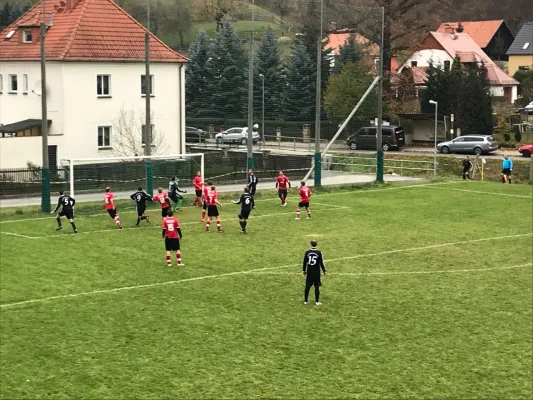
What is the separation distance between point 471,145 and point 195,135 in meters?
20.0

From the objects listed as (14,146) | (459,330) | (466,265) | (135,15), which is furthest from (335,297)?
(135,15)

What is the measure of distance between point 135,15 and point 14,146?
11.3 meters

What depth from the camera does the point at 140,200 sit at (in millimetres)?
34719

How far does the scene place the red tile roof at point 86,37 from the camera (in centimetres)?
5103

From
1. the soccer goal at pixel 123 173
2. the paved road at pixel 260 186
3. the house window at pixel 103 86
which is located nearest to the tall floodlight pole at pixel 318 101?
the paved road at pixel 260 186

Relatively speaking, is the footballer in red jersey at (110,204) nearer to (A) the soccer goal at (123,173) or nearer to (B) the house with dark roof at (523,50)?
(A) the soccer goal at (123,173)

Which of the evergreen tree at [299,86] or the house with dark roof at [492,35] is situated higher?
the house with dark roof at [492,35]

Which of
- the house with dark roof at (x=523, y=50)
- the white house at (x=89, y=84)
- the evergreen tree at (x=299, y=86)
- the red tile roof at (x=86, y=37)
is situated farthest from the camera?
the house with dark roof at (x=523, y=50)

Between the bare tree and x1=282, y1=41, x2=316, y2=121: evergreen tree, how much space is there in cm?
881

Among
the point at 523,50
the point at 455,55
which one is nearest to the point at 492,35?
the point at 523,50

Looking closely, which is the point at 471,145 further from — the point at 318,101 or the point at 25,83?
the point at 25,83

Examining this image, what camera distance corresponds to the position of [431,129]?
69750 millimetres

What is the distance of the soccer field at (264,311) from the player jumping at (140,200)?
61 cm

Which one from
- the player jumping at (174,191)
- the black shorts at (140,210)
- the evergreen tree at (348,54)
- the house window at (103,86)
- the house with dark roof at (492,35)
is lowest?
the black shorts at (140,210)
